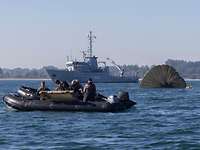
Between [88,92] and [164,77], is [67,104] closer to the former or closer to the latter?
[88,92]

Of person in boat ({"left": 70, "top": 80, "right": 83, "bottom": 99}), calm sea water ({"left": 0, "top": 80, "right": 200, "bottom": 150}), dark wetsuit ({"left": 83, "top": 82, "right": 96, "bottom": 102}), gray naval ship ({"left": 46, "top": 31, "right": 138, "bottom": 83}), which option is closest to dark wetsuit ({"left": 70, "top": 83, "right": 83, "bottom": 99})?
person in boat ({"left": 70, "top": 80, "right": 83, "bottom": 99})

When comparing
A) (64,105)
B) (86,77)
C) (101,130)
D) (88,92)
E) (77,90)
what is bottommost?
(101,130)

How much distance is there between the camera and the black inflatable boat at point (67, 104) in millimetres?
41781

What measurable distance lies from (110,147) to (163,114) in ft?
51.9

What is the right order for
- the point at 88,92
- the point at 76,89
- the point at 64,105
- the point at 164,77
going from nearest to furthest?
1. the point at 88,92
2. the point at 64,105
3. the point at 76,89
4. the point at 164,77

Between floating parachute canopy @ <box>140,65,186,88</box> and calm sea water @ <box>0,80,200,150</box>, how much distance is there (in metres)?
56.3

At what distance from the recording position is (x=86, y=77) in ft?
535

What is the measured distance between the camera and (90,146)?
2542 cm

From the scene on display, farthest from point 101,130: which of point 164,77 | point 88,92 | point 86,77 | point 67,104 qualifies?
point 86,77

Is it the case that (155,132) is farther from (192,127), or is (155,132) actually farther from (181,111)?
(181,111)

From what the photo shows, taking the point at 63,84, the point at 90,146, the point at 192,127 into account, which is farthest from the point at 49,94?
the point at 90,146

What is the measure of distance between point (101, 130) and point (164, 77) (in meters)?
70.1

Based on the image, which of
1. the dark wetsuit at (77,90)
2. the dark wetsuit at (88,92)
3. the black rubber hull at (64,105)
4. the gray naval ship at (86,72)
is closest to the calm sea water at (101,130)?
the black rubber hull at (64,105)

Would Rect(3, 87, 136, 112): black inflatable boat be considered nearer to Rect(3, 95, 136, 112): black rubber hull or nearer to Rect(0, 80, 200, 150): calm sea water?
Rect(3, 95, 136, 112): black rubber hull
